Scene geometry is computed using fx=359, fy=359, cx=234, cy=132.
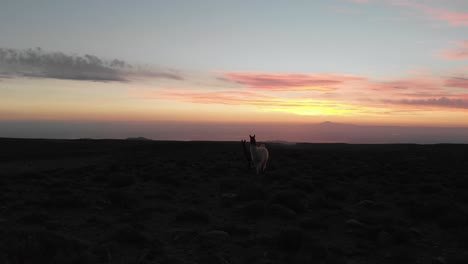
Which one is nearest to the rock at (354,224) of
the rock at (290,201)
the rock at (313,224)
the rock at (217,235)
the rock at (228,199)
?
the rock at (313,224)

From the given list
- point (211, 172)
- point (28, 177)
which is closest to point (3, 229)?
point (28, 177)

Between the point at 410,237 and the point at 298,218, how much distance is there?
Answer: 3195 mm

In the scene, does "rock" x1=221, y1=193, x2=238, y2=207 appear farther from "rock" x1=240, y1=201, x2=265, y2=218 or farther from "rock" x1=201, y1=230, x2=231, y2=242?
"rock" x1=201, y1=230, x2=231, y2=242

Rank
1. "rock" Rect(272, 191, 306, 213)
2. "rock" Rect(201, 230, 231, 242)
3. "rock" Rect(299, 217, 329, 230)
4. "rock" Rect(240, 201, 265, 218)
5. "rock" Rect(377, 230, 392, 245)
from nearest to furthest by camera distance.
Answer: "rock" Rect(377, 230, 392, 245)
"rock" Rect(201, 230, 231, 242)
"rock" Rect(299, 217, 329, 230)
"rock" Rect(240, 201, 265, 218)
"rock" Rect(272, 191, 306, 213)

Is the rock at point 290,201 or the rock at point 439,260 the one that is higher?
the rock at point 290,201

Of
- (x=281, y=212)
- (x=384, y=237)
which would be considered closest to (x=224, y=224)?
(x=281, y=212)

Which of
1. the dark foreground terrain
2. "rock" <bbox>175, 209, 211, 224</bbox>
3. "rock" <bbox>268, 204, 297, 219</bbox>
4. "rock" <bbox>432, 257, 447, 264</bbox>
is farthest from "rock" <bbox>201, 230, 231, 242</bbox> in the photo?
"rock" <bbox>432, 257, 447, 264</bbox>

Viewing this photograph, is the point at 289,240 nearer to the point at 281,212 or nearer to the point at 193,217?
the point at 281,212

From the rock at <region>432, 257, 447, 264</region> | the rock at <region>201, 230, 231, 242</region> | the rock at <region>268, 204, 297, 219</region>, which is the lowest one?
the rock at <region>432, 257, 447, 264</region>

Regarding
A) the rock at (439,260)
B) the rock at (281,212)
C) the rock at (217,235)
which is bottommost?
the rock at (439,260)

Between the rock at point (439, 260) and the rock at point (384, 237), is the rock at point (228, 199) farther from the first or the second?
the rock at point (439, 260)

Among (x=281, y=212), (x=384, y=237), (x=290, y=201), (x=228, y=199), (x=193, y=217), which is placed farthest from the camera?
(x=228, y=199)

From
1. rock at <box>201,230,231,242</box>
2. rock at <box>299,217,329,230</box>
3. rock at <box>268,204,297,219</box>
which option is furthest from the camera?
rock at <box>268,204,297,219</box>

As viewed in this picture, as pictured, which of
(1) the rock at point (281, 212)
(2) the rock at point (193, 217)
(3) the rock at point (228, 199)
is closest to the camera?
(2) the rock at point (193, 217)
